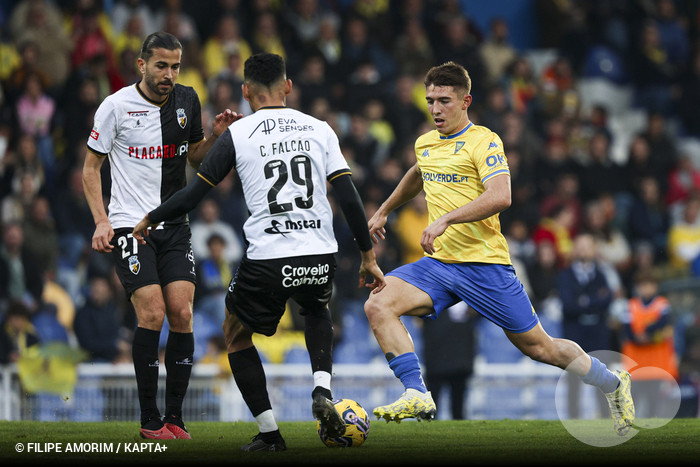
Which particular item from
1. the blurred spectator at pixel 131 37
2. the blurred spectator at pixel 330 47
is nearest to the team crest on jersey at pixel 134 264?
the blurred spectator at pixel 131 37

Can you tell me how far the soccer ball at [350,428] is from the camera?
6.58m

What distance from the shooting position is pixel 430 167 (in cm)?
747

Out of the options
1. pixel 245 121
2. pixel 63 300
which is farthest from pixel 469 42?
pixel 245 121

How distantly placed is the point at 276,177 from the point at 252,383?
1.29 metres

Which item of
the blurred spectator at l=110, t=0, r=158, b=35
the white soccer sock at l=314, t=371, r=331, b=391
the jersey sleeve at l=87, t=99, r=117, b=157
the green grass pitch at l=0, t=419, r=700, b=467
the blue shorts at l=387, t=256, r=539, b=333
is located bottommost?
the green grass pitch at l=0, t=419, r=700, b=467

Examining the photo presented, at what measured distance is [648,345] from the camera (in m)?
12.8

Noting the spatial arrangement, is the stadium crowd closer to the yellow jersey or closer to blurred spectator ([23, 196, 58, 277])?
blurred spectator ([23, 196, 58, 277])

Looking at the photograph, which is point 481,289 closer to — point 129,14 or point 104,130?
point 104,130

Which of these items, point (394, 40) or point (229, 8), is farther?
point (394, 40)

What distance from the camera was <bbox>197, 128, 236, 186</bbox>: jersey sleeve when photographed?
637 cm

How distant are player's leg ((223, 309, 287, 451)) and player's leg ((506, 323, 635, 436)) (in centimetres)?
184

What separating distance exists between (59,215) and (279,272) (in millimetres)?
7518

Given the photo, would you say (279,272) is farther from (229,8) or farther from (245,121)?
(229,8)

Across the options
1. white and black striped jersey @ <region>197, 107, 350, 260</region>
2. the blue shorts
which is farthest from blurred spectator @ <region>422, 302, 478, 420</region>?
white and black striped jersey @ <region>197, 107, 350, 260</region>
